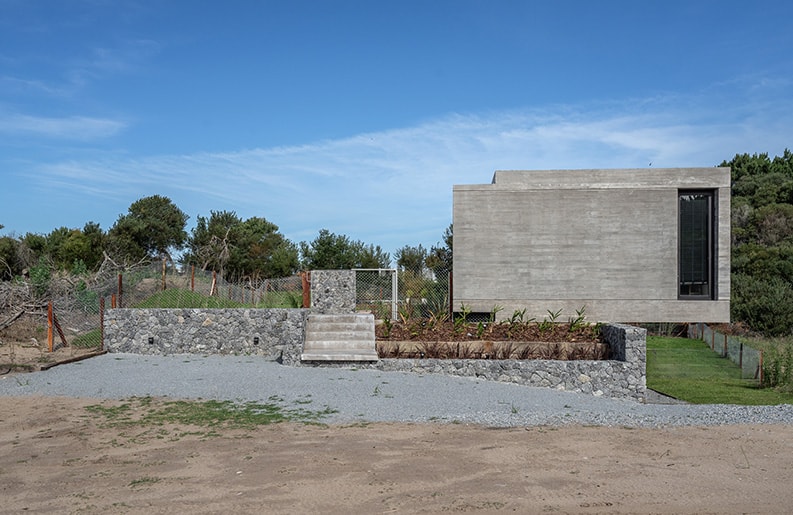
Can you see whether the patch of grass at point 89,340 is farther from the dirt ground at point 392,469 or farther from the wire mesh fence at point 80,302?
the dirt ground at point 392,469

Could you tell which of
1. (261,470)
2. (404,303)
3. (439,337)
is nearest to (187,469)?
(261,470)

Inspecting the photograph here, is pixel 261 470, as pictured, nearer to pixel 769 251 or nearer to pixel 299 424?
pixel 299 424

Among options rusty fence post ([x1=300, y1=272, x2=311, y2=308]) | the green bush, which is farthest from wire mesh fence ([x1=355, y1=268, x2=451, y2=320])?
the green bush

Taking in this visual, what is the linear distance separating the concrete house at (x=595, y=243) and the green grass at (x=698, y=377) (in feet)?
5.88

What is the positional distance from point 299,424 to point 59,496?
3587 millimetres

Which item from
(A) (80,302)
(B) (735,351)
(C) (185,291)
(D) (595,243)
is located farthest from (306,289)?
(B) (735,351)

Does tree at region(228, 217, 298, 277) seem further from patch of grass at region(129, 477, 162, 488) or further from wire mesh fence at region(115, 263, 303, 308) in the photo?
patch of grass at region(129, 477, 162, 488)

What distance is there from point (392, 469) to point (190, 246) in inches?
1724

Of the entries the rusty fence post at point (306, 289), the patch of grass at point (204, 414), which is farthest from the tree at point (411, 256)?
the patch of grass at point (204, 414)

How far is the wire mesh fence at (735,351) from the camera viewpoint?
16703 mm

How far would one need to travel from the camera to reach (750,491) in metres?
6.29

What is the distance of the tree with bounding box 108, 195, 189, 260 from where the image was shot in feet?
154

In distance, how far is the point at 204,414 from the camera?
9.80m

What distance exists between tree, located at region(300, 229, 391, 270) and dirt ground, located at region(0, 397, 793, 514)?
2595cm
